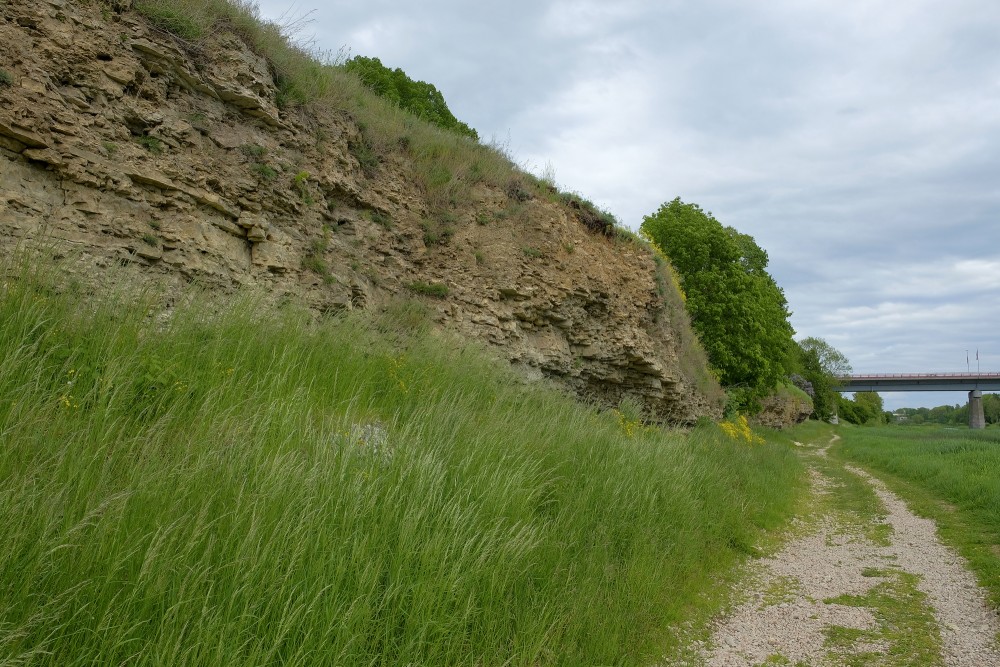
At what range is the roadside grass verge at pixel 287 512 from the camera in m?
2.08

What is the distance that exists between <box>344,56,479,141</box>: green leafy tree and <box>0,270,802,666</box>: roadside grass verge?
58.6 feet

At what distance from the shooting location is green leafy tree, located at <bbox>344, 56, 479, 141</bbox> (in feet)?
70.2

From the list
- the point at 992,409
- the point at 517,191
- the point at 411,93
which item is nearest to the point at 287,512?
the point at 517,191

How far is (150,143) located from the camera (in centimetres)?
620

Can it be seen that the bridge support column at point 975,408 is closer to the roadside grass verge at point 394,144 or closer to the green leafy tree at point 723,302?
the green leafy tree at point 723,302

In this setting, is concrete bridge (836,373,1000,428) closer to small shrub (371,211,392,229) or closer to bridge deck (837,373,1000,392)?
bridge deck (837,373,1000,392)

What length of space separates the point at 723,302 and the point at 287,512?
80.5 ft

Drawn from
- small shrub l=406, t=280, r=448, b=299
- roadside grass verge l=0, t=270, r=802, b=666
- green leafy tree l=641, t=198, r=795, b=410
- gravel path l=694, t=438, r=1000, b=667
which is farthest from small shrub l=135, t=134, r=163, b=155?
green leafy tree l=641, t=198, r=795, b=410

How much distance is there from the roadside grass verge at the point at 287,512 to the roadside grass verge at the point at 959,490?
444 cm

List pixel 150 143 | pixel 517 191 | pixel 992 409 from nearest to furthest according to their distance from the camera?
1. pixel 150 143
2. pixel 517 191
3. pixel 992 409

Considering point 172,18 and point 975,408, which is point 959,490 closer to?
point 172,18

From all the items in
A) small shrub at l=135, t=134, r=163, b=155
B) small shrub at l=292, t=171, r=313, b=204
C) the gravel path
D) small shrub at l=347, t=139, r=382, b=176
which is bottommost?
the gravel path

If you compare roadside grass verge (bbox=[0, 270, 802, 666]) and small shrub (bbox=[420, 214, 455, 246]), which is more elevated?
small shrub (bbox=[420, 214, 455, 246])

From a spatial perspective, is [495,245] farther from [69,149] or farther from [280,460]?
[280,460]
